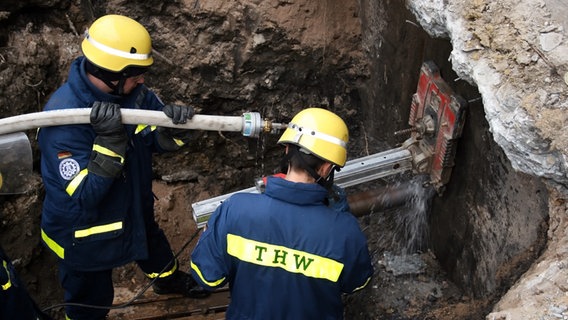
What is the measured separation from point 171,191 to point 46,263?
1.25 meters

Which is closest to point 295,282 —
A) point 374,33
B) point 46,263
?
point 374,33

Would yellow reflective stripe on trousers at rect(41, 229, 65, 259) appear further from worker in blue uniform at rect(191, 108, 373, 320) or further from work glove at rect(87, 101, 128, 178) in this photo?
worker in blue uniform at rect(191, 108, 373, 320)

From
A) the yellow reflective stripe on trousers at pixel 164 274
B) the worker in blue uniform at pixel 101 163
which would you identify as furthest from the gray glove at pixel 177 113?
the yellow reflective stripe on trousers at pixel 164 274

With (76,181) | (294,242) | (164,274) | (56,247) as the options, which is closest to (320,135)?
(294,242)

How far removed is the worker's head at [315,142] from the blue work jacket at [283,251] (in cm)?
15

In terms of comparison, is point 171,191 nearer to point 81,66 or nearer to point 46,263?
point 46,263

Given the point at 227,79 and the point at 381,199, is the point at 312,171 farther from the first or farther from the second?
the point at 227,79

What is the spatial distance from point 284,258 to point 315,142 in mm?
563

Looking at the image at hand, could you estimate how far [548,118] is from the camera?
2.36 m

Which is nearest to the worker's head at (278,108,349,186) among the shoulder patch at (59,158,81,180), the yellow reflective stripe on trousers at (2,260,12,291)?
the shoulder patch at (59,158,81,180)

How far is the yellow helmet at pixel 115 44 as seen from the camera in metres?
3.26

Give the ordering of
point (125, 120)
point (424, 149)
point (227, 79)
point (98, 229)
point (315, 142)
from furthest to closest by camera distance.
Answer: point (227, 79) → point (424, 149) → point (98, 229) → point (125, 120) → point (315, 142)

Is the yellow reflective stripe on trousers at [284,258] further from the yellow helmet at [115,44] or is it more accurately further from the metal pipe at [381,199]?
the metal pipe at [381,199]

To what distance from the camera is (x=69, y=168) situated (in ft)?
10.6
